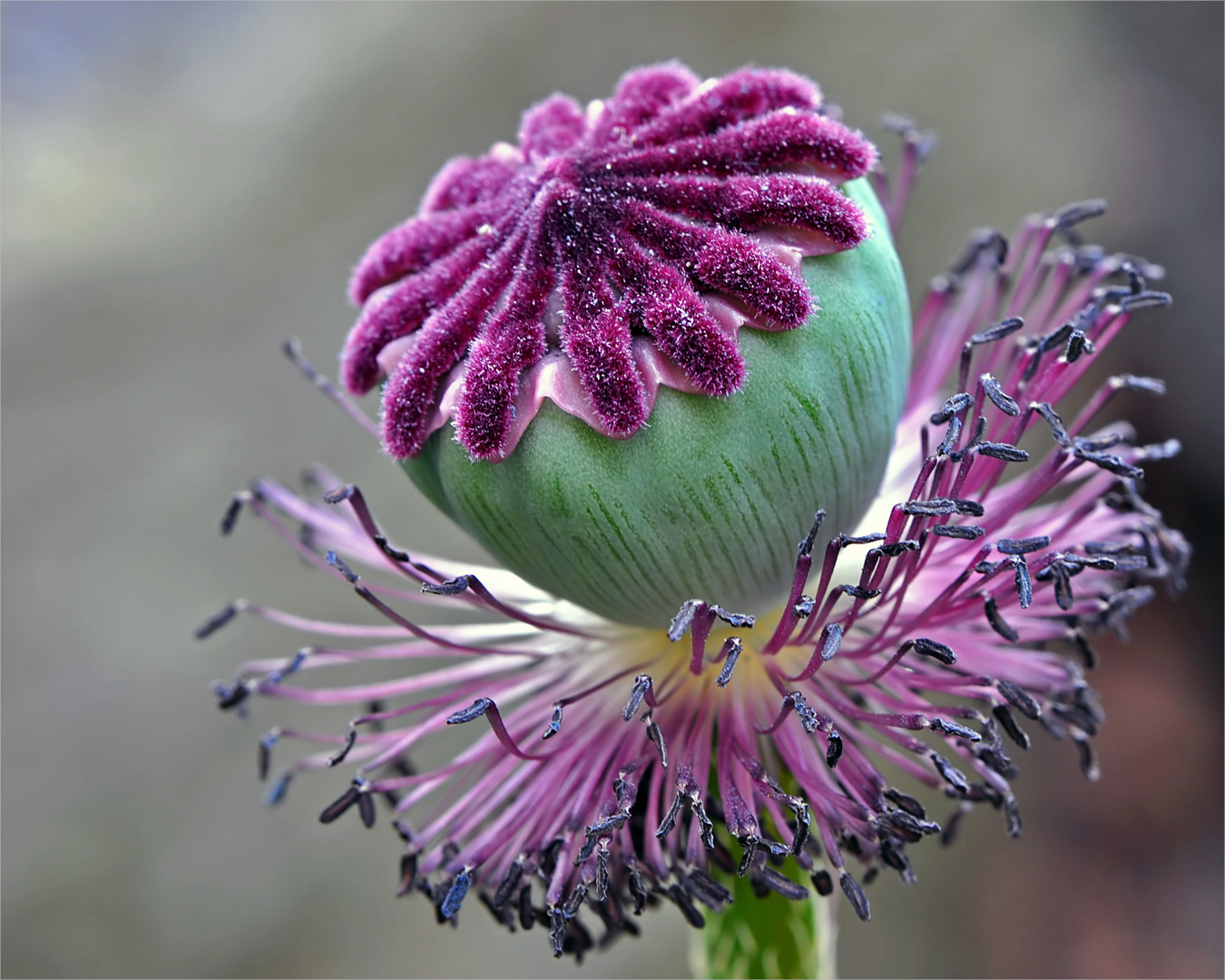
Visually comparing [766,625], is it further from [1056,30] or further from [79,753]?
[1056,30]

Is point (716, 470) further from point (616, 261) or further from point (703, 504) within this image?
point (616, 261)

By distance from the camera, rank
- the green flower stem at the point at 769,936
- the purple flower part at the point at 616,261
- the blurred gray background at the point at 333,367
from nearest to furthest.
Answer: the purple flower part at the point at 616,261
the green flower stem at the point at 769,936
the blurred gray background at the point at 333,367

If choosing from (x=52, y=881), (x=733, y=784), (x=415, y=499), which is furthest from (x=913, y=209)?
(x=52, y=881)

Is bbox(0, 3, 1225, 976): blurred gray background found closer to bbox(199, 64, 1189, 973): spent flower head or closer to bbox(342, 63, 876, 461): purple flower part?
bbox(199, 64, 1189, 973): spent flower head

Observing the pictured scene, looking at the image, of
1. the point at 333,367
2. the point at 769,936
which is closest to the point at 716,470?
the point at 769,936

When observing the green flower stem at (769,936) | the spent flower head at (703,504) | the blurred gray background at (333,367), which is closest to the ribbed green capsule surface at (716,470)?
the spent flower head at (703,504)

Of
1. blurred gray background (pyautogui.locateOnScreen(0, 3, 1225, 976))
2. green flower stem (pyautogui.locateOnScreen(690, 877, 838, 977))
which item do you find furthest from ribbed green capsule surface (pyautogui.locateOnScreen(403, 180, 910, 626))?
blurred gray background (pyautogui.locateOnScreen(0, 3, 1225, 976))

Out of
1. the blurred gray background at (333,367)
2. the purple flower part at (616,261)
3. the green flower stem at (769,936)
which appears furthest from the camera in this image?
the blurred gray background at (333,367)

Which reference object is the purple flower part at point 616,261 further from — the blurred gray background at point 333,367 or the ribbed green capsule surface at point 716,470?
the blurred gray background at point 333,367
